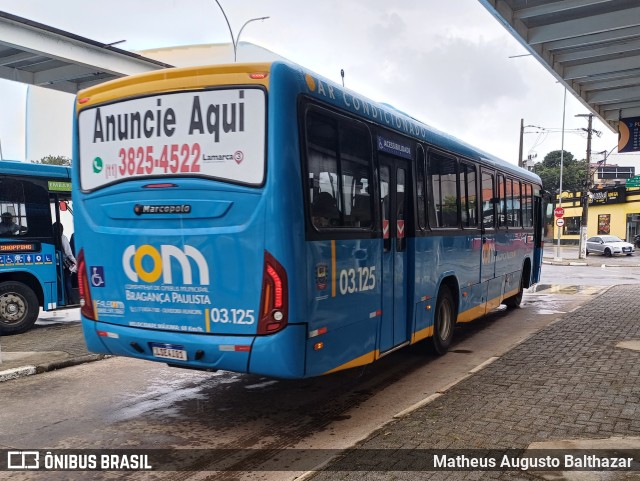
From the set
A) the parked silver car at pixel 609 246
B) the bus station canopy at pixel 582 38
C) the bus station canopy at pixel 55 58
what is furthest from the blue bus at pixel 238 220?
the parked silver car at pixel 609 246

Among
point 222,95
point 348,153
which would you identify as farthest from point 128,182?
point 348,153

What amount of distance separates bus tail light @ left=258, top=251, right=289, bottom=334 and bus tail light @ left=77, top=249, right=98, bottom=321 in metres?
2.01

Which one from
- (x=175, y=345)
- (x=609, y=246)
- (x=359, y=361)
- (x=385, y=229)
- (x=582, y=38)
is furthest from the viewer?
(x=609, y=246)

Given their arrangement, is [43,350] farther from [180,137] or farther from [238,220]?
[238,220]

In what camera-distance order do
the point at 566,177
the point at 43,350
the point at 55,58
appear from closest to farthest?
the point at 43,350 → the point at 55,58 → the point at 566,177

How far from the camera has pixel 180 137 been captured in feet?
15.9

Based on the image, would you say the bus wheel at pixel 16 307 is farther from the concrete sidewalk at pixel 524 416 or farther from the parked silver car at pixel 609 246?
the parked silver car at pixel 609 246

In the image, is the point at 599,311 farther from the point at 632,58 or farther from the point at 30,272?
the point at 30,272

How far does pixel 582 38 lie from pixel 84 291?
840 cm

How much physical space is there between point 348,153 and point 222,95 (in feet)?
4.41

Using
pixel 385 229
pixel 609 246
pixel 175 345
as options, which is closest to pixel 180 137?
pixel 175 345

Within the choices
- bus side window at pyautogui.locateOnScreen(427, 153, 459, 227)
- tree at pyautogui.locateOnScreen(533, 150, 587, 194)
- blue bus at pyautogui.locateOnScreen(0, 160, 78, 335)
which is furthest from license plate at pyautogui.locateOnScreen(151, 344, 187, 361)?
tree at pyautogui.locateOnScreen(533, 150, 587, 194)

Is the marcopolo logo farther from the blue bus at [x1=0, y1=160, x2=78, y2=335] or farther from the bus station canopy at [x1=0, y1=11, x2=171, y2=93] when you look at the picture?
the bus station canopy at [x1=0, y1=11, x2=171, y2=93]

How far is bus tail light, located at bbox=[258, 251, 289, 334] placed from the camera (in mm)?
4484
